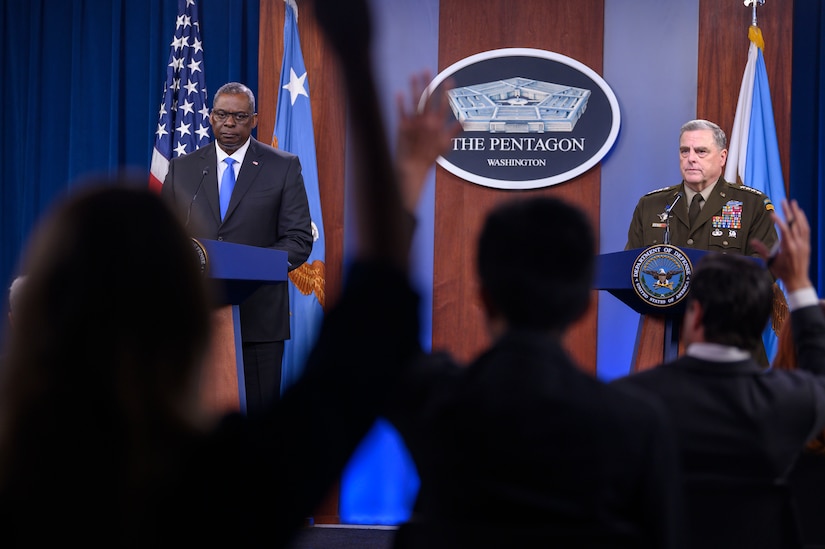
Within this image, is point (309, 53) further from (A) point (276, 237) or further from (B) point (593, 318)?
(B) point (593, 318)

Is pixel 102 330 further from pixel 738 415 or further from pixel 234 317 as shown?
pixel 234 317

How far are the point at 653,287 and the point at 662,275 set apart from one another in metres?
0.05

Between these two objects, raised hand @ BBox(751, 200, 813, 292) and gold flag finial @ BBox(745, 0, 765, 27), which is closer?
raised hand @ BBox(751, 200, 813, 292)

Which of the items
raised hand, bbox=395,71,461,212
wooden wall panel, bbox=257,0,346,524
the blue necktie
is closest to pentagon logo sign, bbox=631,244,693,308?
the blue necktie

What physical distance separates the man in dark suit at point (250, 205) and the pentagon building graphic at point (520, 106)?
158 centimetres

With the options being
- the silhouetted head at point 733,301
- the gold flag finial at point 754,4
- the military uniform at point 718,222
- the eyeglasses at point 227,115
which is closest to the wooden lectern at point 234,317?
the eyeglasses at point 227,115

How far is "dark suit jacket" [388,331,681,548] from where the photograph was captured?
1.09 metres

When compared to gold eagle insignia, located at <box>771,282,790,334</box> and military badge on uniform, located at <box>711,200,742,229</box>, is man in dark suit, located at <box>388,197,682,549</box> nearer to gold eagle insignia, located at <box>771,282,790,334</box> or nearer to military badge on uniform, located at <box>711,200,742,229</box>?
military badge on uniform, located at <box>711,200,742,229</box>

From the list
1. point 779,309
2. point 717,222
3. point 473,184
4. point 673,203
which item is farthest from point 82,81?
point 779,309

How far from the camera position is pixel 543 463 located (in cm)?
109

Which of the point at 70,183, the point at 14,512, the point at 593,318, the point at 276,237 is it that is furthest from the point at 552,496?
the point at 70,183

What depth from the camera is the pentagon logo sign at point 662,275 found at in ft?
9.57

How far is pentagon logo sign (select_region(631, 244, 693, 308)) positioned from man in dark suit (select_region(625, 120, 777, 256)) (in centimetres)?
131

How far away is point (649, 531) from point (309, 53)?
14.9ft
